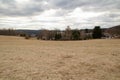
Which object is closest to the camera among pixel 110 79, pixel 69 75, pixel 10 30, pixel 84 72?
pixel 110 79

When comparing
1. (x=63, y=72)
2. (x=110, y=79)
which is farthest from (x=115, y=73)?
(x=63, y=72)

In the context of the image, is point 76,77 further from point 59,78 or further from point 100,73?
point 100,73

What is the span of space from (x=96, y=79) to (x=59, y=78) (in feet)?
6.07

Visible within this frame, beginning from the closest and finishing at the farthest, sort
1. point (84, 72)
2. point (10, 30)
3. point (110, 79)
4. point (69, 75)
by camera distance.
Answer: point (110, 79)
point (69, 75)
point (84, 72)
point (10, 30)

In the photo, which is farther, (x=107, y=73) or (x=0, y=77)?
(x=107, y=73)

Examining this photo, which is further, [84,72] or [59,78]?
[84,72]

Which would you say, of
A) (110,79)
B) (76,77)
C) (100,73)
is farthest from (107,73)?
(76,77)

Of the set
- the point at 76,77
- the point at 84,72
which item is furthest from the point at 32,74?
the point at 84,72

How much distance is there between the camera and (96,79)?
713cm

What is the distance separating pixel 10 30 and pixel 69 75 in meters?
122

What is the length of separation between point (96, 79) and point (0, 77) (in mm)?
4920

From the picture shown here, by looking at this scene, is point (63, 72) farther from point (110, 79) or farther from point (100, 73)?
point (110, 79)

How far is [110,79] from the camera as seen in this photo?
7.13 m

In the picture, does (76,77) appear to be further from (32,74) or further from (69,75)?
(32,74)
